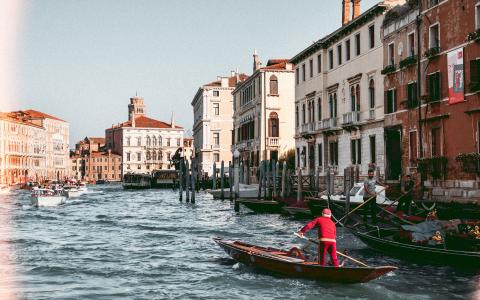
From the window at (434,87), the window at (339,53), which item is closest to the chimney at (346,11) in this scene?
the window at (339,53)

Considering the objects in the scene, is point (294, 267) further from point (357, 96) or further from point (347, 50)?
point (347, 50)

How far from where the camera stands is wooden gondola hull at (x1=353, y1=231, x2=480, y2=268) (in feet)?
38.9

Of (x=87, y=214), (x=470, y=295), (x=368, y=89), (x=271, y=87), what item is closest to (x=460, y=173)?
(x=368, y=89)

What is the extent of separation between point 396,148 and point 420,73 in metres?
3.55

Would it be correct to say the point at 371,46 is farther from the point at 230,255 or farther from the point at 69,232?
the point at 230,255

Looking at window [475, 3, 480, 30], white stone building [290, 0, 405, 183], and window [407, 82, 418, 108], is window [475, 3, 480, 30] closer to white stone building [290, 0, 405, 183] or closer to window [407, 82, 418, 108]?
window [407, 82, 418, 108]

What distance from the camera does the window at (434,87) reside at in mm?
21797

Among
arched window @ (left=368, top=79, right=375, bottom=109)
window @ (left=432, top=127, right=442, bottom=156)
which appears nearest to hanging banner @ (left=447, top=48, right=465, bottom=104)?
window @ (left=432, top=127, right=442, bottom=156)

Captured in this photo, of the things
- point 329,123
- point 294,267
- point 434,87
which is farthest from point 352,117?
point 294,267

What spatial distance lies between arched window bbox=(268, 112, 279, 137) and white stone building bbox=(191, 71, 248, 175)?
21.3m

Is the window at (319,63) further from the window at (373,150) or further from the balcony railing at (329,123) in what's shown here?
the window at (373,150)

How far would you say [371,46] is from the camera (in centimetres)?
2731

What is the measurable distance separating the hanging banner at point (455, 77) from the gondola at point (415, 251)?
7389mm

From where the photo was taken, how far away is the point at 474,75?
64.4ft
